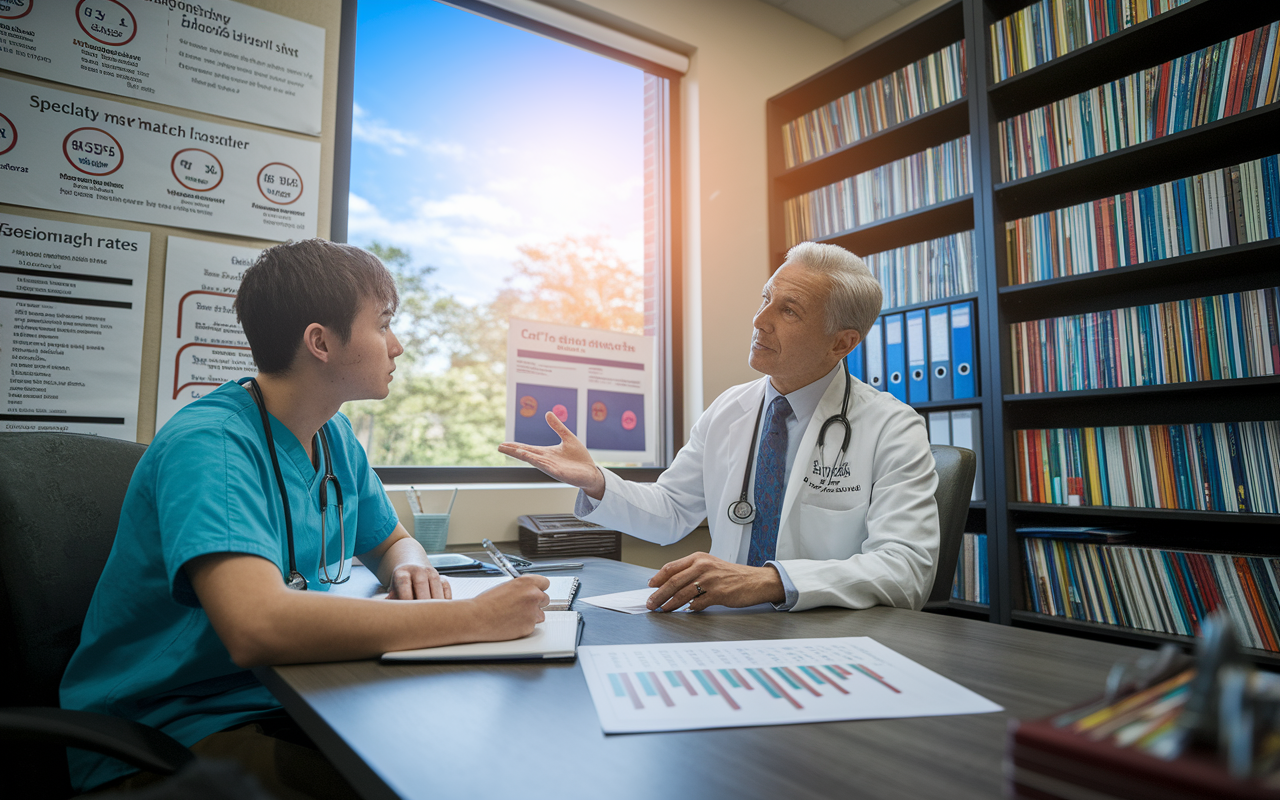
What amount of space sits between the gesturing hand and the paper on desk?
410 mm

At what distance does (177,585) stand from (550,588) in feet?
1.98

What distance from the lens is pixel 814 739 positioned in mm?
575

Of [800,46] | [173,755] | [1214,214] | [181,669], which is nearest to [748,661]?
[173,755]

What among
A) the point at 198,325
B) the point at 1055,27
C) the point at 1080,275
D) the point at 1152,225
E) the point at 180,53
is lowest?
the point at 198,325

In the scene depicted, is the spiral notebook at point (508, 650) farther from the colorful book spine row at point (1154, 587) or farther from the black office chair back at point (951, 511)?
the colorful book spine row at point (1154, 587)

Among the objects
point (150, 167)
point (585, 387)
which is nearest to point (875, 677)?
point (585, 387)

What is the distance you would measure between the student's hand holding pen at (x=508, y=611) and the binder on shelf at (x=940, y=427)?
6.58 ft

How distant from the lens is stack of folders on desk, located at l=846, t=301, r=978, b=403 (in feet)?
7.92

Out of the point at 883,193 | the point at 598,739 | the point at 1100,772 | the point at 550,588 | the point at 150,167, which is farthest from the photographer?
the point at 883,193

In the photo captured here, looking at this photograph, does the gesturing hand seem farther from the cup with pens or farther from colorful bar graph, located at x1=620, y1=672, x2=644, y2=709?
colorful bar graph, located at x1=620, y1=672, x2=644, y2=709

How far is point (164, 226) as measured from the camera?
1.91 m

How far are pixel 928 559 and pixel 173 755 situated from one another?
1.20 m

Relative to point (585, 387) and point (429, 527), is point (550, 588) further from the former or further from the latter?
point (585, 387)

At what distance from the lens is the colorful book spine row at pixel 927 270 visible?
2.46 meters
